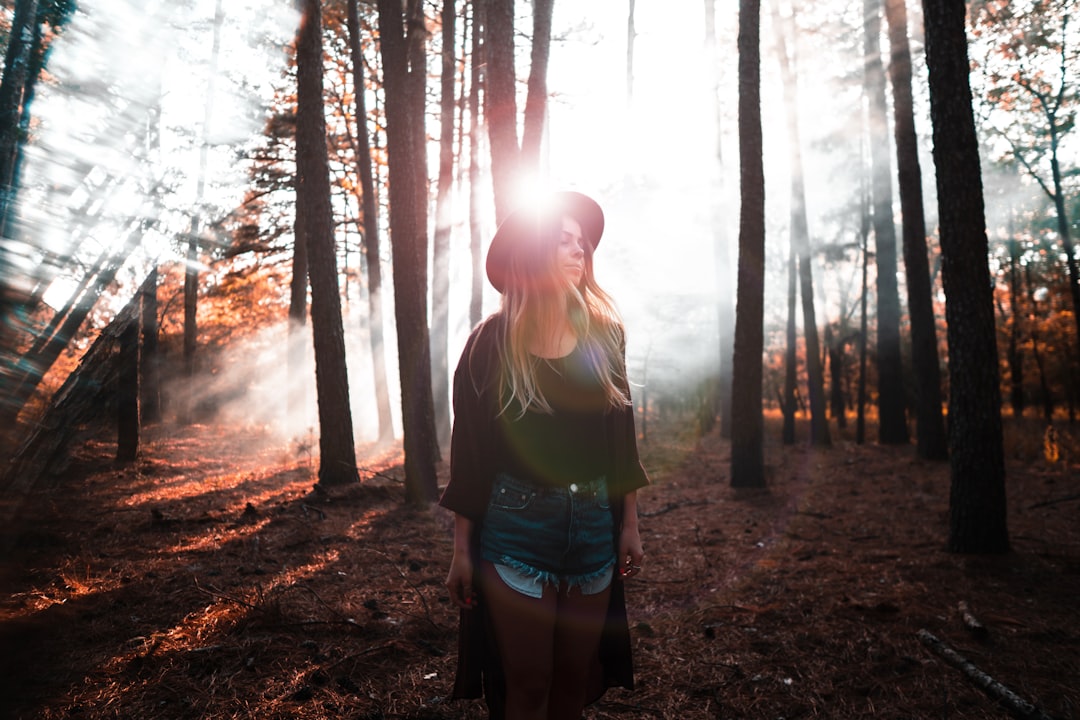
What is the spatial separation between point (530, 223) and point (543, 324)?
45cm


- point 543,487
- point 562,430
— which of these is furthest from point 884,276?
point 543,487

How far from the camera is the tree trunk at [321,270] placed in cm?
881

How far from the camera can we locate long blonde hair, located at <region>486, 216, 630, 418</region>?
2238 millimetres

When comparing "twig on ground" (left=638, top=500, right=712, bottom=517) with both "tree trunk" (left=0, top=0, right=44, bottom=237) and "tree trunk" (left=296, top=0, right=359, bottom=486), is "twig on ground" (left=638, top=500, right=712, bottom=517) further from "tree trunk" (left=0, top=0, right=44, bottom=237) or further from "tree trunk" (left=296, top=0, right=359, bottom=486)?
"tree trunk" (left=0, top=0, right=44, bottom=237)

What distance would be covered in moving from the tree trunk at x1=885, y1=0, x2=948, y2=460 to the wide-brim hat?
11.8 meters

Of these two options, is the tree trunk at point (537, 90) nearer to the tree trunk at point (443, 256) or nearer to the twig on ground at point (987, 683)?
the tree trunk at point (443, 256)

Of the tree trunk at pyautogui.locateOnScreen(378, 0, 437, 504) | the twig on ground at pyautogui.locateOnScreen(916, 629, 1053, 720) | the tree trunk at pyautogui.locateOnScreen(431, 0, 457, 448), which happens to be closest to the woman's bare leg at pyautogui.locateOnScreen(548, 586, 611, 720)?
the twig on ground at pyautogui.locateOnScreen(916, 629, 1053, 720)

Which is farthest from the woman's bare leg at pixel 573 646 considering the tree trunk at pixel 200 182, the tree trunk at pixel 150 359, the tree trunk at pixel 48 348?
the tree trunk at pixel 200 182

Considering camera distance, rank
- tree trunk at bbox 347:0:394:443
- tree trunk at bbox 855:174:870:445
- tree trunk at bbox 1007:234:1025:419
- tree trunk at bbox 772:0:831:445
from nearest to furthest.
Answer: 1. tree trunk at bbox 347:0:394:443
2. tree trunk at bbox 772:0:831:445
3. tree trunk at bbox 855:174:870:445
4. tree trunk at bbox 1007:234:1025:419

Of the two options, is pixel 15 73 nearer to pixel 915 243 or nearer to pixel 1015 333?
pixel 915 243

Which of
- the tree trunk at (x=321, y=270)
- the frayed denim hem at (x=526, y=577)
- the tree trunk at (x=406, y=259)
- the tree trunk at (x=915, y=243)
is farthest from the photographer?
the tree trunk at (x=915, y=243)

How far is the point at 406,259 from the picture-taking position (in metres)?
7.74

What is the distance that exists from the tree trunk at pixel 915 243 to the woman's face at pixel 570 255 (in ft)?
39.0

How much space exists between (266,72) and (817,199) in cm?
1909
